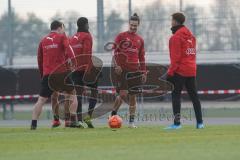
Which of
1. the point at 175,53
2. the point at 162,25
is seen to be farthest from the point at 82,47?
the point at 162,25

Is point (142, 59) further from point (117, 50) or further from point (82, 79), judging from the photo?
point (82, 79)

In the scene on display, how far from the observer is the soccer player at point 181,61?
1362 centimetres

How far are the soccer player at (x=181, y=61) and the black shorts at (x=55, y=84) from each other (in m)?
2.21

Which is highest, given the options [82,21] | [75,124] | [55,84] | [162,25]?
[82,21]

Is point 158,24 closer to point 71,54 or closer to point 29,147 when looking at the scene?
point 71,54

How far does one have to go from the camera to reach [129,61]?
15.2 meters

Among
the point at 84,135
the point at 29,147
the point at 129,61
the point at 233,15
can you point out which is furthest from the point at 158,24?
the point at 29,147

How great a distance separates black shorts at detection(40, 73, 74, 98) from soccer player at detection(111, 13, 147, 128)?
3.26ft

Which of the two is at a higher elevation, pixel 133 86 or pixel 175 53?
pixel 175 53

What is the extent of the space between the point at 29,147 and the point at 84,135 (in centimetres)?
211

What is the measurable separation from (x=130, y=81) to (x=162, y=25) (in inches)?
416

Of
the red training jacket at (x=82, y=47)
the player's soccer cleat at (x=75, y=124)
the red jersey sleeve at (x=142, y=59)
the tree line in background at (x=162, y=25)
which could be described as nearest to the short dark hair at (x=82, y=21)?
the red training jacket at (x=82, y=47)

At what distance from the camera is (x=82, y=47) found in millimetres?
15031

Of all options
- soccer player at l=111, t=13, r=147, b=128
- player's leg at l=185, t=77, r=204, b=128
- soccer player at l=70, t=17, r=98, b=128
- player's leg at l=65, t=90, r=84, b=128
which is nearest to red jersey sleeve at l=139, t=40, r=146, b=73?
soccer player at l=111, t=13, r=147, b=128
